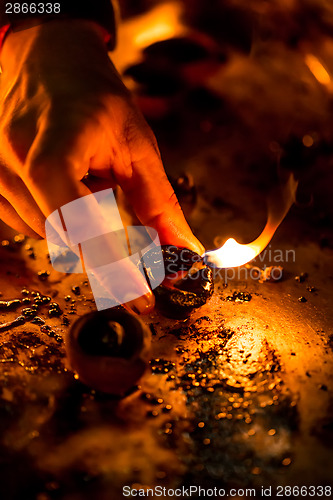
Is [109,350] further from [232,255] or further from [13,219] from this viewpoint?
[13,219]

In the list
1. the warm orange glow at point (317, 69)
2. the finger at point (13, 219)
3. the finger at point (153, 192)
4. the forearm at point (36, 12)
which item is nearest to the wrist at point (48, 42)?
the forearm at point (36, 12)

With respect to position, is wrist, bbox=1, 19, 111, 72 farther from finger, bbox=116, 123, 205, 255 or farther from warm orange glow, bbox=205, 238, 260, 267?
warm orange glow, bbox=205, 238, 260, 267

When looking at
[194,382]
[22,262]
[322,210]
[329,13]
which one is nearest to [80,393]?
[194,382]

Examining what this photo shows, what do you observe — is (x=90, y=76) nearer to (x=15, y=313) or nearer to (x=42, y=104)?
(x=42, y=104)

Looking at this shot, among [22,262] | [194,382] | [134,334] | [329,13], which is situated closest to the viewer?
[134,334]

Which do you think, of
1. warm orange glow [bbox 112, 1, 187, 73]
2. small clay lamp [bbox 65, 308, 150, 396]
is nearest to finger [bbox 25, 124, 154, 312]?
small clay lamp [bbox 65, 308, 150, 396]

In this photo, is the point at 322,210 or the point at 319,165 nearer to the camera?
the point at 322,210
